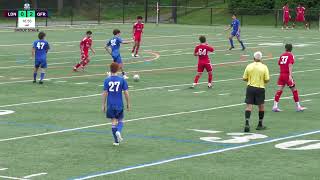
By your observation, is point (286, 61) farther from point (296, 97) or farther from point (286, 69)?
point (296, 97)

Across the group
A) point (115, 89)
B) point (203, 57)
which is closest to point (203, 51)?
point (203, 57)

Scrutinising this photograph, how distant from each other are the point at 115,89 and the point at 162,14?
65029mm

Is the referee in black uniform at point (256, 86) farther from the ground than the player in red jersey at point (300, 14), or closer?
closer

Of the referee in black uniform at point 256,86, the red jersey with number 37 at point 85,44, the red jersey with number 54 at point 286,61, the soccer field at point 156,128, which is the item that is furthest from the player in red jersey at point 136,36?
the referee in black uniform at point 256,86

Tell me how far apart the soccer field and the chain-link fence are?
112 feet

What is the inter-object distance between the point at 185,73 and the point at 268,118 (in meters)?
12.0

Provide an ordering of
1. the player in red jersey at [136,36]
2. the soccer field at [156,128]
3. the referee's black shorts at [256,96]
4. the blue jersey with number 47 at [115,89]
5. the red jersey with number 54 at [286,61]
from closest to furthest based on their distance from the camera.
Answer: the soccer field at [156,128] < the blue jersey with number 47 at [115,89] < the referee's black shorts at [256,96] < the red jersey with number 54 at [286,61] < the player in red jersey at [136,36]

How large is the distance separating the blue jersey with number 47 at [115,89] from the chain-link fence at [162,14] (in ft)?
166

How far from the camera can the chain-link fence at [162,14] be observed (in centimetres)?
7250

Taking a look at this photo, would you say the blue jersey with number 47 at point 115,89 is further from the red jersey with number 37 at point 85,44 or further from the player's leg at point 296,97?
the red jersey with number 37 at point 85,44

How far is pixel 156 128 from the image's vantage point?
778 inches

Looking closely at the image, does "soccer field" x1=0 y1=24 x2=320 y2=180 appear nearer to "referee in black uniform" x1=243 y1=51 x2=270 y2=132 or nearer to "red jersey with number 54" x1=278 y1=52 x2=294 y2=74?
"referee in black uniform" x1=243 y1=51 x2=270 y2=132

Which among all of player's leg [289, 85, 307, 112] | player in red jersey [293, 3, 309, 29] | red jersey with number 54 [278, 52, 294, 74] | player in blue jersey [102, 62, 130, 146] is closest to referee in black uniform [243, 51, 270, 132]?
red jersey with number 54 [278, 52, 294, 74]

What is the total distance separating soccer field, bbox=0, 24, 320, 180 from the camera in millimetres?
15023
